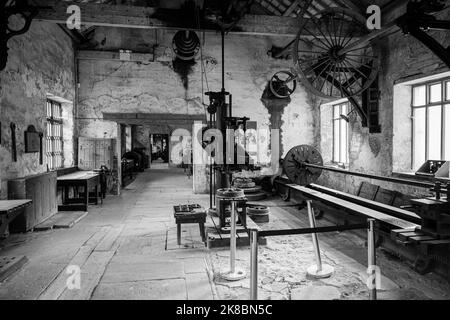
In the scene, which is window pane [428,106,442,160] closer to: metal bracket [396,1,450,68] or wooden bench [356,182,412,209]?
wooden bench [356,182,412,209]

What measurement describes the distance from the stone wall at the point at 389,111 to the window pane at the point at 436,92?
16.7 inches

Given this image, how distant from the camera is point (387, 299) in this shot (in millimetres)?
3291

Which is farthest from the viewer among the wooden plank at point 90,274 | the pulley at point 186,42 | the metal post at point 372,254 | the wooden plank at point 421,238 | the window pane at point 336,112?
the window pane at point 336,112

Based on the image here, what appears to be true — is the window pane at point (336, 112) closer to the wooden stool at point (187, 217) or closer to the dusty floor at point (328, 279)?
the dusty floor at point (328, 279)

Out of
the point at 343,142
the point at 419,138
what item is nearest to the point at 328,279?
the point at 419,138

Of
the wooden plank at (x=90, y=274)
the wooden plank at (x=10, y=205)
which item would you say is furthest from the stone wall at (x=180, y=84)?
the wooden plank at (x=90, y=274)

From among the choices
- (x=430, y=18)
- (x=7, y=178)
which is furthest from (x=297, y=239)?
(x=7, y=178)

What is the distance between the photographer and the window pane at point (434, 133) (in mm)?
6027

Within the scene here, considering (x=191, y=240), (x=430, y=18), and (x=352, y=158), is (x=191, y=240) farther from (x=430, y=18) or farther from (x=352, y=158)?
(x=352, y=158)

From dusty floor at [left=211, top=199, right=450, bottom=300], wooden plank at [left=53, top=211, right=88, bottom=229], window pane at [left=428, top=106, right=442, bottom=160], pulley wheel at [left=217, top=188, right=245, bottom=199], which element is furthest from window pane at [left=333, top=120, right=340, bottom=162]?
wooden plank at [left=53, top=211, right=88, bottom=229]

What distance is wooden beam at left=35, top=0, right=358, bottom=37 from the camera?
6.49 m

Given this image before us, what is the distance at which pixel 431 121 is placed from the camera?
20.5 feet

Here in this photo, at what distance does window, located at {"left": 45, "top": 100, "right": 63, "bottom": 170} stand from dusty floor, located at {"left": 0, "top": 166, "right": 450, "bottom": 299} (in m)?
Result: 2.58

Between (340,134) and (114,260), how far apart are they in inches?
295
